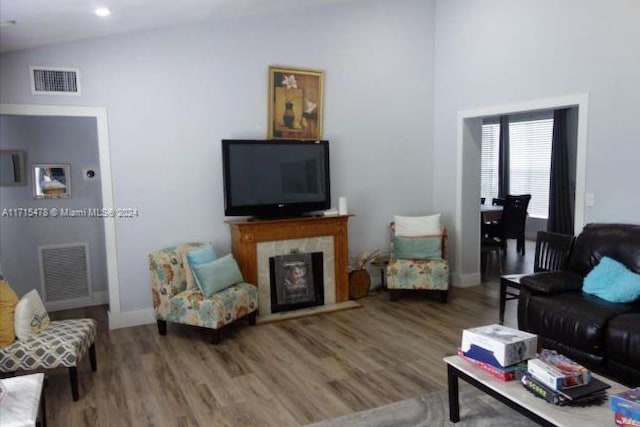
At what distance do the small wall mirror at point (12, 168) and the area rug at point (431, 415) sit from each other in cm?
388

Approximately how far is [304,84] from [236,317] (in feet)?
8.14

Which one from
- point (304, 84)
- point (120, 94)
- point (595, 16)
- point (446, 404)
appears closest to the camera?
point (446, 404)

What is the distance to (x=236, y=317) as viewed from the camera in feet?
13.5

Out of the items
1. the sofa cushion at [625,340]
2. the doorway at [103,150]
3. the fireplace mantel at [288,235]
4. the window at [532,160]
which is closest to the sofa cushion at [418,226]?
the fireplace mantel at [288,235]

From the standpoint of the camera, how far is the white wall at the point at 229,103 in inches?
167

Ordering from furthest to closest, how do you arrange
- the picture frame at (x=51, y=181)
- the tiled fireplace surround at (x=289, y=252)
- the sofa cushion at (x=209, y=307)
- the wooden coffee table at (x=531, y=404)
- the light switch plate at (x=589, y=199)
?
1. the picture frame at (x=51, y=181)
2. the tiled fireplace surround at (x=289, y=252)
3. the light switch plate at (x=589, y=199)
4. the sofa cushion at (x=209, y=307)
5. the wooden coffee table at (x=531, y=404)

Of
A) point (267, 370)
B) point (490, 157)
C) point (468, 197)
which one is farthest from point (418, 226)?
point (490, 157)

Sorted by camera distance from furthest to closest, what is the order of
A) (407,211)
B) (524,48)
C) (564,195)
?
1. (564,195)
2. (407,211)
3. (524,48)

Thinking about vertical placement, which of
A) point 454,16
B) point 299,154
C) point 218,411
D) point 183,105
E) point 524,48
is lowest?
point 218,411

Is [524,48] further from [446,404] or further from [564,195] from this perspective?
[564,195]

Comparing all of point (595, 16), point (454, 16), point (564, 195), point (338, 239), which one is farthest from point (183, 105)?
point (564, 195)

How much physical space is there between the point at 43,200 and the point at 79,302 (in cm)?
115

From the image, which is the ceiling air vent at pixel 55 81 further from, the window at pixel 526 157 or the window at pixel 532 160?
the window at pixel 532 160

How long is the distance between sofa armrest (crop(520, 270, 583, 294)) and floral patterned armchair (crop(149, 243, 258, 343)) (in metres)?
2.35
